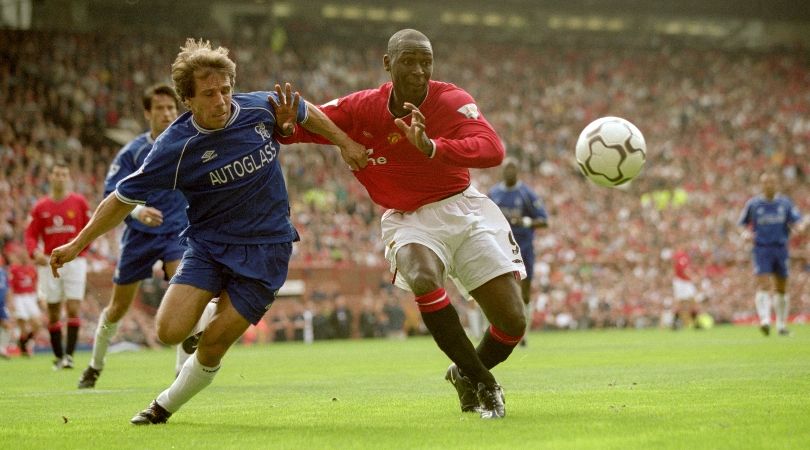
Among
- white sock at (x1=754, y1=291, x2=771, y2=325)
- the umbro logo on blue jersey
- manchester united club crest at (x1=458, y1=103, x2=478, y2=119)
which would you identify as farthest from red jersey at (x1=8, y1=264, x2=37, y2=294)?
manchester united club crest at (x1=458, y1=103, x2=478, y2=119)

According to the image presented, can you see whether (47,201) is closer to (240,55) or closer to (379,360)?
(379,360)

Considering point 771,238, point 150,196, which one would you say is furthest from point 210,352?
point 771,238

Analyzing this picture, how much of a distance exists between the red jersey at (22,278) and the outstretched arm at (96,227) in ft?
49.2

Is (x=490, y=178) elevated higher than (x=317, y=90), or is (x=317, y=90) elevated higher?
(x=317, y=90)

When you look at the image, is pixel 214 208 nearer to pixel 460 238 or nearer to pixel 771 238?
pixel 460 238

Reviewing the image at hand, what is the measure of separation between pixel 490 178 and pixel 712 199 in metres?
8.61

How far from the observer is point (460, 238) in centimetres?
716

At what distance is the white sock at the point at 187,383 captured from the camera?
6.64 m

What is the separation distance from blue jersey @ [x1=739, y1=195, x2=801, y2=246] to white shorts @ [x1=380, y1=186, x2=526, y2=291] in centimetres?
1368

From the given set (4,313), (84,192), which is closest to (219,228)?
(4,313)

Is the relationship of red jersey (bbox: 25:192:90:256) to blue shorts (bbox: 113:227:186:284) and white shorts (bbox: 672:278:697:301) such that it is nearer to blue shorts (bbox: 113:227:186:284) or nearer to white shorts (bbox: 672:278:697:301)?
blue shorts (bbox: 113:227:186:284)


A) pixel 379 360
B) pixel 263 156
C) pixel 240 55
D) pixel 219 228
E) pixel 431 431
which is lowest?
pixel 379 360

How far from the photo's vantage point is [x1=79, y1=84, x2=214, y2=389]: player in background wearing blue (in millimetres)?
10398

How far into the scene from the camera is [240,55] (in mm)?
37906
